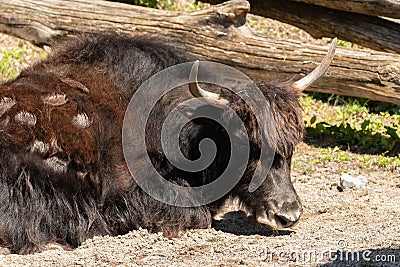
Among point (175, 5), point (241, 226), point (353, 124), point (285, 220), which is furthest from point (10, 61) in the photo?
point (285, 220)

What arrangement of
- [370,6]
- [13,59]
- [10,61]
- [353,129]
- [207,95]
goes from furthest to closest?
[13,59] → [10,61] → [353,129] → [370,6] → [207,95]

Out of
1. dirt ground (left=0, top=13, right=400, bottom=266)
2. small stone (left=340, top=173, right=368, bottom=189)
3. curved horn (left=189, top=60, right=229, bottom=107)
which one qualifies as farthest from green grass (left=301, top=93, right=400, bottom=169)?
curved horn (left=189, top=60, right=229, bottom=107)

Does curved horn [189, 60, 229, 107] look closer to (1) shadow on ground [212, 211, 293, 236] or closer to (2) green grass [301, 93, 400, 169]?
(1) shadow on ground [212, 211, 293, 236]

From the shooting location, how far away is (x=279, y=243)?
5.30 metres

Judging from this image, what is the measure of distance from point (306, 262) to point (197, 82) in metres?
1.59

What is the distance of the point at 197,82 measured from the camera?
5.54 metres

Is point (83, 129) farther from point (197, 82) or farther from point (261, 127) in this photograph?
point (261, 127)

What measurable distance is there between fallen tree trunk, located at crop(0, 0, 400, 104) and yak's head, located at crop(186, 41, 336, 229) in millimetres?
1917

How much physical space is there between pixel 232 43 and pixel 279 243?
2941 millimetres

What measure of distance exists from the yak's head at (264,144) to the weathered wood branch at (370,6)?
2.43m

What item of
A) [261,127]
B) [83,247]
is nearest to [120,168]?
[83,247]

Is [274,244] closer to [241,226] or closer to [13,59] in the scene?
[241,226]

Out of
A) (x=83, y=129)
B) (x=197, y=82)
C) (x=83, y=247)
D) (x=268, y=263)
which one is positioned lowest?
(x=83, y=247)

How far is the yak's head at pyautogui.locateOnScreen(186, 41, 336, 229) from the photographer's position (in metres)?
5.58
